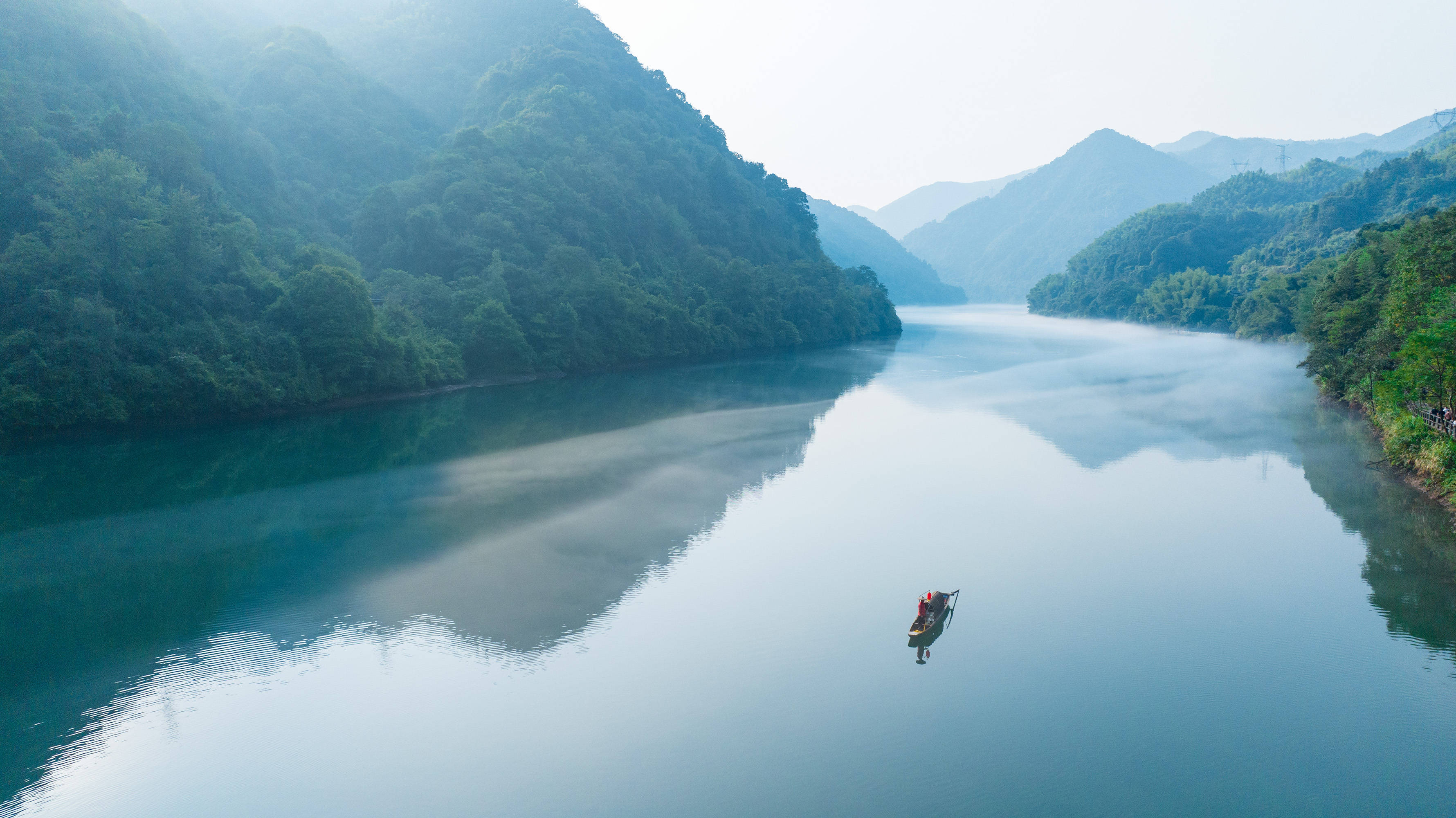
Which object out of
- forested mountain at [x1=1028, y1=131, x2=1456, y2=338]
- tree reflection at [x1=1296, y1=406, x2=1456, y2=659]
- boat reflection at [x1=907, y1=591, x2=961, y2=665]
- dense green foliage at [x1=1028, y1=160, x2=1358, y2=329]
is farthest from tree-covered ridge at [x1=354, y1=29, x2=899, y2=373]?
dense green foliage at [x1=1028, y1=160, x2=1358, y2=329]

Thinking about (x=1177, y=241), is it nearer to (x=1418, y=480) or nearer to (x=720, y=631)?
(x=1418, y=480)

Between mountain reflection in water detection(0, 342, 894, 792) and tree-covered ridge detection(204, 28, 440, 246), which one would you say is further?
tree-covered ridge detection(204, 28, 440, 246)

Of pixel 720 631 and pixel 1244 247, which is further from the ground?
pixel 1244 247

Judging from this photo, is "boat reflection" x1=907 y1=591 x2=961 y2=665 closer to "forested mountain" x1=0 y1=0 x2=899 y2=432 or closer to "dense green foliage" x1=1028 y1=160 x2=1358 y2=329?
"forested mountain" x1=0 y1=0 x2=899 y2=432

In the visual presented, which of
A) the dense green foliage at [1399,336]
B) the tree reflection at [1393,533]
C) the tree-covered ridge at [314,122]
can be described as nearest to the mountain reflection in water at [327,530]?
the tree reflection at [1393,533]

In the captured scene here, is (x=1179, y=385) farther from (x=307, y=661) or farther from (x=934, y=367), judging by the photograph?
(x=307, y=661)

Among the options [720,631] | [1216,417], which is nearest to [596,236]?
[1216,417]
